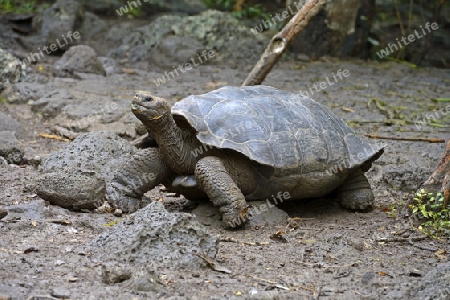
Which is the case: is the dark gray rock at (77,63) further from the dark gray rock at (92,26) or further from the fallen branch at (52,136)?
the fallen branch at (52,136)

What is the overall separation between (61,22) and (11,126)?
216 inches

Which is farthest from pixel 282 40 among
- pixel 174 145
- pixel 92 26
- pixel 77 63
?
pixel 92 26

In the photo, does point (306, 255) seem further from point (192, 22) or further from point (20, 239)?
point (192, 22)

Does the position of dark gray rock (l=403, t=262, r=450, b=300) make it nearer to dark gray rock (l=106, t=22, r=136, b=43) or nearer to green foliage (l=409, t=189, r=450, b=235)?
green foliage (l=409, t=189, r=450, b=235)

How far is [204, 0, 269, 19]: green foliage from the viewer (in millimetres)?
15289

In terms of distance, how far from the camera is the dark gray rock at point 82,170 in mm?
5641

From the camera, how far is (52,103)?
Result: 9.80 m

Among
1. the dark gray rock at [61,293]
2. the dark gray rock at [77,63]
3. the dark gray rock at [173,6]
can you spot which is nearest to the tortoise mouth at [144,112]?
the dark gray rock at [61,293]

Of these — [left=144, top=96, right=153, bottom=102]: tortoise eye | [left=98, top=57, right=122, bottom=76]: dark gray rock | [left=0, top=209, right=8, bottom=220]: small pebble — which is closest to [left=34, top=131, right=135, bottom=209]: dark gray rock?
[left=0, top=209, right=8, bottom=220]: small pebble

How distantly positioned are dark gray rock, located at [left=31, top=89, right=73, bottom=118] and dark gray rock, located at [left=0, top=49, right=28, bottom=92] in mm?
920

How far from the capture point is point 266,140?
19.2 feet

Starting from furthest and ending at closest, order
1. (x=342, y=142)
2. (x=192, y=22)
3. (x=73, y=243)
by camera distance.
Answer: (x=192, y=22) < (x=342, y=142) < (x=73, y=243)

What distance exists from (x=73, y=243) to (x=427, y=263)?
2534 millimetres

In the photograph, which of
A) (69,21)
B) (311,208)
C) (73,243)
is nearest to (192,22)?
(69,21)
